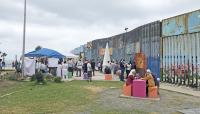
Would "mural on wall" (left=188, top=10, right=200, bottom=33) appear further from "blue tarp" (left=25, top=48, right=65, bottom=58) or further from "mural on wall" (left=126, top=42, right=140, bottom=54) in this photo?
"mural on wall" (left=126, top=42, right=140, bottom=54)

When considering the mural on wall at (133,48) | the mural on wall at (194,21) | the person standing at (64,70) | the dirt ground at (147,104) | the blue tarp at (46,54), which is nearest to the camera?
the dirt ground at (147,104)

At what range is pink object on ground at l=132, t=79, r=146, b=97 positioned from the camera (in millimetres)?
21484

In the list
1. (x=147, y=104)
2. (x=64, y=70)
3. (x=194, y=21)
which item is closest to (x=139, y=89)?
(x=147, y=104)

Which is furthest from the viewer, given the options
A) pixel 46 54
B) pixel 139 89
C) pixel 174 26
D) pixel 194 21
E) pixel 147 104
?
pixel 46 54

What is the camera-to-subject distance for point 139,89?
70.6 feet

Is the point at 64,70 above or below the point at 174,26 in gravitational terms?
below

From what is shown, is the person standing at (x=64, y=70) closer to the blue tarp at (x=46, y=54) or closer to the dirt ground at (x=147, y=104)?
the blue tarp at (x=46, y=54)

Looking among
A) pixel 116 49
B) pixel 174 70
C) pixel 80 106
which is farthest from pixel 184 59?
pixel 116 49

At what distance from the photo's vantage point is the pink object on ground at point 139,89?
2148cm

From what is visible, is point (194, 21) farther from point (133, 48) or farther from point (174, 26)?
point (133, 48)

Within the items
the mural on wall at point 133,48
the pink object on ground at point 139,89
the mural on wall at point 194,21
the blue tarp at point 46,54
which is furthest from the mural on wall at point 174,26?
the pink object on ground at point 139,89

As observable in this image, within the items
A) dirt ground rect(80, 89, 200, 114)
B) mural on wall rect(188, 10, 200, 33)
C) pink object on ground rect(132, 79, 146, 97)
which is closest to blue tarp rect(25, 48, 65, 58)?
mural on wall rect(188, 10, 200, 33)

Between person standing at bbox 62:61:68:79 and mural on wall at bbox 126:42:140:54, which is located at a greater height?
mural on wall at bbox 126:42:140:54

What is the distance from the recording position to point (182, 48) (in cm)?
3391
